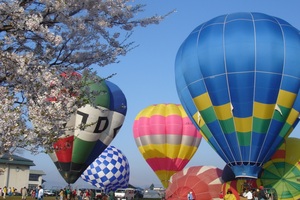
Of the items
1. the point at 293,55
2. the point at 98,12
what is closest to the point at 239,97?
the point at 293,55

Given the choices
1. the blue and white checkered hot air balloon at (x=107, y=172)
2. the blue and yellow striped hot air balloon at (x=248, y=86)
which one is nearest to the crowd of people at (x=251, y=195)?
the blue and yellow striped hot air balloon at (x=248, y=86)

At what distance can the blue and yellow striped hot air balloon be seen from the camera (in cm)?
2253

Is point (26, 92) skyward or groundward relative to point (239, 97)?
groundward

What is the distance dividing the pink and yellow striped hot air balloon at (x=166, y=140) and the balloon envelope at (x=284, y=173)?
11.8 metres

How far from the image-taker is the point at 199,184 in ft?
83.1

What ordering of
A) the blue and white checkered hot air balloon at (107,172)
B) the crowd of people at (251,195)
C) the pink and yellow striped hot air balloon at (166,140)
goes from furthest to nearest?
the blue and white checkered hot air balloon at (107,172) → the pink and yellow striped hot air balloon at (166,140) → the crowd of people at (251,195)

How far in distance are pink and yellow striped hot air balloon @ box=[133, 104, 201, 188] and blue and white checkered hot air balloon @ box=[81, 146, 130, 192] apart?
19.8ft

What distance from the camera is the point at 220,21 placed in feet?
80.1

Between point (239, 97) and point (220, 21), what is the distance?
14.1 feet

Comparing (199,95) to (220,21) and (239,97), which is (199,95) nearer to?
(239,97)

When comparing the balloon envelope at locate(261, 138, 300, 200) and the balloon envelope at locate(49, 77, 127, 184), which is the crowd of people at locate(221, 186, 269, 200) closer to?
the balloon envelope at locate(261, 138, 300, 200)

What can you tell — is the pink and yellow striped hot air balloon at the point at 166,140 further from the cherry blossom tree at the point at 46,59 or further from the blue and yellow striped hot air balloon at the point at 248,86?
the cherry blossom tree at the point at 46,59

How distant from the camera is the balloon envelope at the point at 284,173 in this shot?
2330cm

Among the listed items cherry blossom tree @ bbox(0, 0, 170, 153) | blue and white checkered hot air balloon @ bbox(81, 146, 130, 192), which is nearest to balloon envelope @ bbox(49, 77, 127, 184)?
blue and white checkered hot air balloon @ bbox(81, 146, 130, 192)
